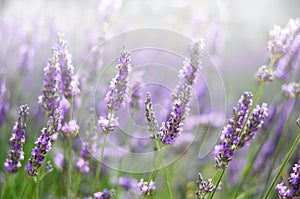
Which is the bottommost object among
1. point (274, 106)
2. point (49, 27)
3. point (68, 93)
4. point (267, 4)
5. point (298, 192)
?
point (298, 192)

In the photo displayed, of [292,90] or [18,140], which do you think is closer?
[18,140]

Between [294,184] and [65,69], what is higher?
[65,69]

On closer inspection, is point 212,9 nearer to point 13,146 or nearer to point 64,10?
point 64,10

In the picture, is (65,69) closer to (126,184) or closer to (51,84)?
(51,84)

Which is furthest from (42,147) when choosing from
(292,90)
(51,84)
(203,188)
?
(292,90)

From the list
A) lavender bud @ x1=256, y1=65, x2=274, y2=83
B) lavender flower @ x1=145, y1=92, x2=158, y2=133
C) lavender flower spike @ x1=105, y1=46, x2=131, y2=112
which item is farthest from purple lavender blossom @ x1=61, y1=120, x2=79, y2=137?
lavender bud @ x1=256, y1=65, x2=274, y2=83

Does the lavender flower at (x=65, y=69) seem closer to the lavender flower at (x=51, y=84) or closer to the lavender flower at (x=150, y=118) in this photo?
the lavender flower at (x=51, y=84)

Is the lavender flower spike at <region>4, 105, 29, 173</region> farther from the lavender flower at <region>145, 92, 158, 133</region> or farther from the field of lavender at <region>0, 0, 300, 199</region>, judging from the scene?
the lavender flower at <region>145, 92, 158, 133</region>

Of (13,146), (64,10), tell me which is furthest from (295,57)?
(64,10)
